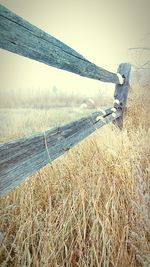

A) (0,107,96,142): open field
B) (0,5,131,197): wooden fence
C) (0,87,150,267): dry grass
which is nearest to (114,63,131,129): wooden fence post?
(0,107,96,142): open field

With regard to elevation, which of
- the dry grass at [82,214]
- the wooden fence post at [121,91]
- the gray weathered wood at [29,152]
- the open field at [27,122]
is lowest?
the open field at [27,122]

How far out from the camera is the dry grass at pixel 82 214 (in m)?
1.13

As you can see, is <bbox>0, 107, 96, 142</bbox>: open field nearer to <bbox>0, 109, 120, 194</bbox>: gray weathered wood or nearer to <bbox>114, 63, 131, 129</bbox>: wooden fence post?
<bbox>114, 63, 131, 129</bbox>: wooden fence post

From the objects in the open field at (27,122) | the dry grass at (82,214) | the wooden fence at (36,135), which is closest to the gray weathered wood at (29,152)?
the wooden fence at (36,135)

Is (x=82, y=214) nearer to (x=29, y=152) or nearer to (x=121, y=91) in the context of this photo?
(x=29, y=152)

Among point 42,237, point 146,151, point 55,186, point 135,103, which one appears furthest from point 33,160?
point 135,103

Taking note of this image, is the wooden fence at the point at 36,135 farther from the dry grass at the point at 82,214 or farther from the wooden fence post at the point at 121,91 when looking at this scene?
the wooden fence post at the point at 121,91

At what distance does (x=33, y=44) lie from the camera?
1.12 meters

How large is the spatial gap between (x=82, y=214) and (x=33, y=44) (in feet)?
2.71

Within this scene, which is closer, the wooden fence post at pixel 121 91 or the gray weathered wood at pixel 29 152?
the gray weathered wood at pixel 29 152

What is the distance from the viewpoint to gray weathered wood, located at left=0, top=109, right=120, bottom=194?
100 cm

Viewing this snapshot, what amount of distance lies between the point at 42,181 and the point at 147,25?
83.5 ft

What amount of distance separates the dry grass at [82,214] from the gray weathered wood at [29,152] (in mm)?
187

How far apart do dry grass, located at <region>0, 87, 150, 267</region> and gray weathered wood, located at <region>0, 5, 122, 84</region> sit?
0.60 metres
